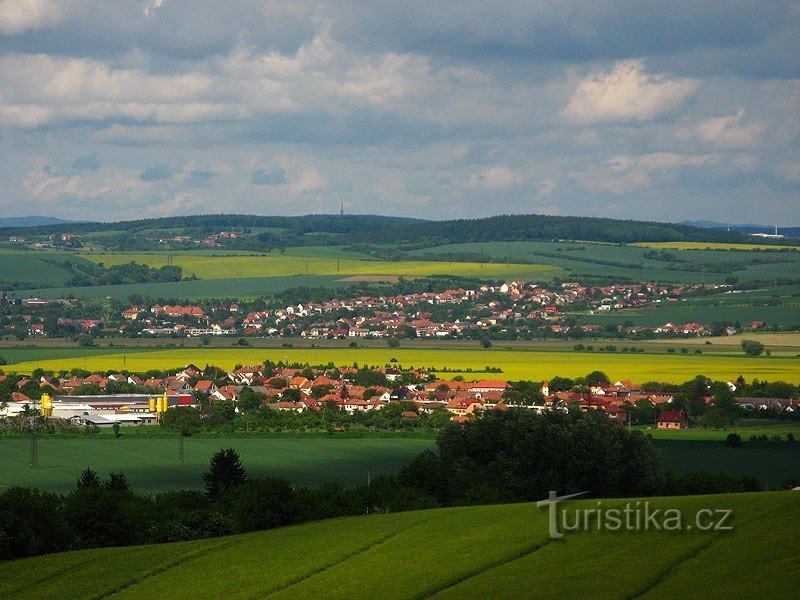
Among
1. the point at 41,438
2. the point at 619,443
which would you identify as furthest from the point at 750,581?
the point at 41,438

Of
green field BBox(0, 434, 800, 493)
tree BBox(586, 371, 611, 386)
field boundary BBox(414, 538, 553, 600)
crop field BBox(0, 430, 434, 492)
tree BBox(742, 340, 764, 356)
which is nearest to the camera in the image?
field boundary BBox(414, 538, 553, 600)

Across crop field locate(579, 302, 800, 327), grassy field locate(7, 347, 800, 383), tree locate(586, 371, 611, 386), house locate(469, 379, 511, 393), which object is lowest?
house locate(469, 379, 511, 393)

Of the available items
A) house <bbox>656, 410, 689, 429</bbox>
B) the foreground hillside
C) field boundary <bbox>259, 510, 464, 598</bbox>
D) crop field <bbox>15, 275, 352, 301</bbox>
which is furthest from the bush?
crop field <bbox>15, 275, 352, 301</bbox>

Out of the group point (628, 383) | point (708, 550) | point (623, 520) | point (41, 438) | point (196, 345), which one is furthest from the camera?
point (196, 345)

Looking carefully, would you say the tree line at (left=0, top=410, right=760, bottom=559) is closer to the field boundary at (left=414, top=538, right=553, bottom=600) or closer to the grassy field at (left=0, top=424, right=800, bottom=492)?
the grassy field at (left=0, top=424, right=800, bottom=492)

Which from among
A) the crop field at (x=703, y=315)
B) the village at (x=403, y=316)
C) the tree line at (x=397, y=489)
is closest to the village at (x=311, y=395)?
the tree line at (x=397, y=489)

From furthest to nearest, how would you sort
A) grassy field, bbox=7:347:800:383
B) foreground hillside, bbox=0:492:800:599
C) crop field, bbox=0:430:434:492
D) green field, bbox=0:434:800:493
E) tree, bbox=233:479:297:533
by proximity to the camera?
1. grassy field, bbox=7:347:800:383
2. green field, bbox=0:434:800:493
3. crop field, bbox=0:430:434:492
4. tree, bbox=233:479:297:533
5. foreground hillside, bbox=0:492:800:599

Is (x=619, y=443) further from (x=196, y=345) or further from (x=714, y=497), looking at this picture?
(x=196, y=345)

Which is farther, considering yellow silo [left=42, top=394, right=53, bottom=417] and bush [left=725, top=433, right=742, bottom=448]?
yellow silo [left=42, top=394, right=53, bottom=417]
